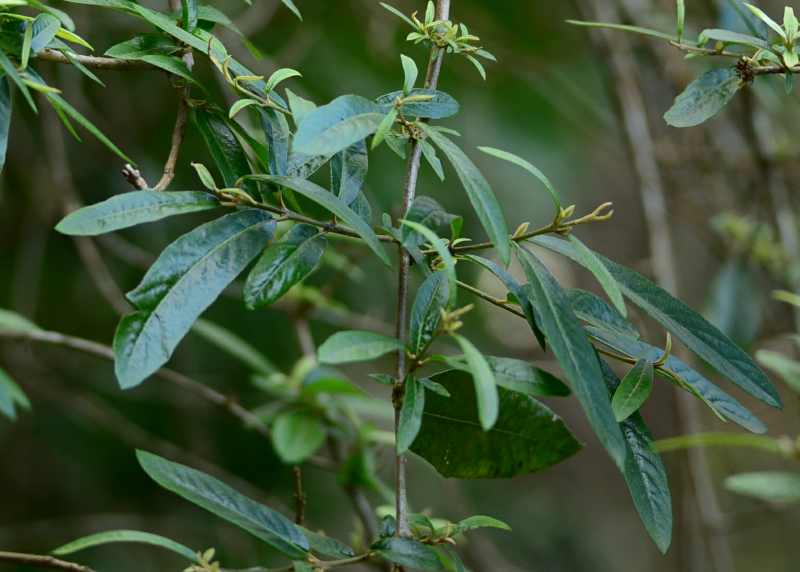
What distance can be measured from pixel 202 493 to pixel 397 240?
0.69ft

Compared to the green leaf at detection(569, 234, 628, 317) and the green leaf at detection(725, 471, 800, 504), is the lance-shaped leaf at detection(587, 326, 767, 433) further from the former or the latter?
the green leaf at detection(725, 471, 800, 504)

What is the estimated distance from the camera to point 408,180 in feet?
2.01

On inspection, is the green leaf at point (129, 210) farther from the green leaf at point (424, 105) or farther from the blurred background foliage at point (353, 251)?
the blurred background foliage at point (353, 251)

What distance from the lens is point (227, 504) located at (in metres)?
0.60

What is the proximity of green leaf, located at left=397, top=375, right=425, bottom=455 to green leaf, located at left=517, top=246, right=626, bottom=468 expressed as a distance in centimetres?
9

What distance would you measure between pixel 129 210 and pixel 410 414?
21 centimetres

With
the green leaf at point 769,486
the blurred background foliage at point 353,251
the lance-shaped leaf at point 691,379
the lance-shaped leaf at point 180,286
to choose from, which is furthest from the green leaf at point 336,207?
the blurred background foliage at point 353,251

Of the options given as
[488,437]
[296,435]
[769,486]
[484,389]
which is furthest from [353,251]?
[484,389]

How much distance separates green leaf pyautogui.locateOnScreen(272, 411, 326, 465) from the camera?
1142 millimetres

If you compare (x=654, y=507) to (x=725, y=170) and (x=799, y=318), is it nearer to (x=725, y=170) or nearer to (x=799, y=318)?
(x=799, y=318)

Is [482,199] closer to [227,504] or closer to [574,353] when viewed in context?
[574,353]

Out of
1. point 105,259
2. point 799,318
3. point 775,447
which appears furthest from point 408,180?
point 105,259

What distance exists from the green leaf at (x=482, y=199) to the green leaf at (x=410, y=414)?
10 centimetres

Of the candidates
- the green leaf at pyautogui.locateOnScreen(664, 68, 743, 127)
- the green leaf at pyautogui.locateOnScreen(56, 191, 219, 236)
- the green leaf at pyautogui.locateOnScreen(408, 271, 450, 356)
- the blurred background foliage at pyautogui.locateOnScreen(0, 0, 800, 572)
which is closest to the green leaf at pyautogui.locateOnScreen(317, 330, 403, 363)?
the green leaf at pyautogui.locateOnScreen(408, 271, 450, 356)
